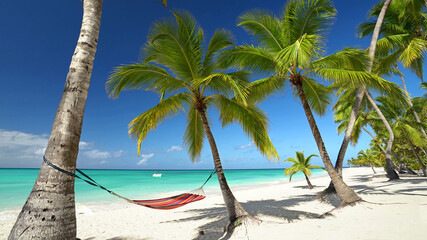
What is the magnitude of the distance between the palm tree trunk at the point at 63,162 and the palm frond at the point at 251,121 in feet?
9.78

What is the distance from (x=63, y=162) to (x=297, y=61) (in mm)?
5009

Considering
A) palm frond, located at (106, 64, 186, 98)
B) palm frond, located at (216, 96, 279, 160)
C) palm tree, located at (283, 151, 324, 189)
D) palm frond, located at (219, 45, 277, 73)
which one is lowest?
palm tree, located at (283, 151, 324, 189)

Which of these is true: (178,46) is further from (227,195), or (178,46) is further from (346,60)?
(346,60)

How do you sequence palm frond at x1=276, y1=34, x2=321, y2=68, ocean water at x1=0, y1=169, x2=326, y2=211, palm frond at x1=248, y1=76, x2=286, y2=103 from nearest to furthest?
palm frond at x1=276, y1=34, x2=321, y2=68
palm frond at x1=248, y1=76, x2=286, y2=103
ocean water at x1=0, y1=169, x2=326, y2=211

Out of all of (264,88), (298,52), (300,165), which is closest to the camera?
(298,52)

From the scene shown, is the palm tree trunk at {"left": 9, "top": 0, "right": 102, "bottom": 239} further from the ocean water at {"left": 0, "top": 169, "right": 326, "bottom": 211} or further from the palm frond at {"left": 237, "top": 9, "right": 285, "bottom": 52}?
the ocean water at {"left": 0, "top": 169, "right": 326, "bottom": 211}

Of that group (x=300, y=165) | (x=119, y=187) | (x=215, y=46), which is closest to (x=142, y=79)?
(x=215, y=46)

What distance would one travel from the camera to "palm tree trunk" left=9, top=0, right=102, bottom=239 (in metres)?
1.72

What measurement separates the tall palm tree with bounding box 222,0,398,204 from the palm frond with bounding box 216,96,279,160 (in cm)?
114

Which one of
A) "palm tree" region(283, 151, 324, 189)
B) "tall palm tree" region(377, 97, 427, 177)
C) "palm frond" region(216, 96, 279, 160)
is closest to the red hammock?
"palm frond" region(216, 96, 279, 160)

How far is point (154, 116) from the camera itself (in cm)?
464

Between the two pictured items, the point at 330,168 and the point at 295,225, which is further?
the point at 330,168

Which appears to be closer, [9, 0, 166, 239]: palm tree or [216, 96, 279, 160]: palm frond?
[9, 0, 166, 239]: palm tree

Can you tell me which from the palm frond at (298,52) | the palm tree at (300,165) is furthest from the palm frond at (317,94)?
the palm tree at (300,165)
